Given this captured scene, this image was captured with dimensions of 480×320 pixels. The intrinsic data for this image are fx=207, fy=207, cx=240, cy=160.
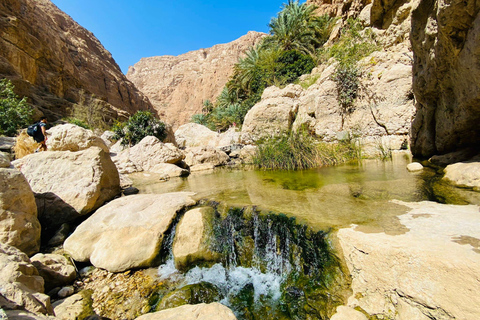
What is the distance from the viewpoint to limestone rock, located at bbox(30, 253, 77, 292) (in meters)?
2.18

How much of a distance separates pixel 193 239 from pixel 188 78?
51350 mm

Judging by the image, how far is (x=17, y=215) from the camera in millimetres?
2512

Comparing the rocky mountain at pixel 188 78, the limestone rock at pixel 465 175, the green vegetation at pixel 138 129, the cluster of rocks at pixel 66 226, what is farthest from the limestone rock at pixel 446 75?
the rocky mountain at pixel 188 78

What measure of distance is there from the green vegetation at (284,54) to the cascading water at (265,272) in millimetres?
11286

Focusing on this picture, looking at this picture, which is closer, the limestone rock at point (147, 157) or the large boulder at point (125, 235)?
Answer: the large boulder at point (125, 235)

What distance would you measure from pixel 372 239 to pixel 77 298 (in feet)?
9.15

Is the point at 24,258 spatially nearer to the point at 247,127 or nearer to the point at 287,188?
the point at 287,188

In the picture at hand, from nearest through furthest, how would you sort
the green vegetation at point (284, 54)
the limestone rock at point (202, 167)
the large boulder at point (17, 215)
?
the large boulder at point (17, 215)
the limestone rock at point (202, 167)
the green vegetation at point (284, 54)

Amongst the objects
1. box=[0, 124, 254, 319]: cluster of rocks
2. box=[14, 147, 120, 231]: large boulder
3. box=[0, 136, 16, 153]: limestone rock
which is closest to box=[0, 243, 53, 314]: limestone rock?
box=[0, 124, 254, 319]: cluster of rocks

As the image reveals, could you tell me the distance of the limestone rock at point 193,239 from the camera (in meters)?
2.46

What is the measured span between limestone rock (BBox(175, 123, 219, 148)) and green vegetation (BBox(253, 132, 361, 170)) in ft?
24.8

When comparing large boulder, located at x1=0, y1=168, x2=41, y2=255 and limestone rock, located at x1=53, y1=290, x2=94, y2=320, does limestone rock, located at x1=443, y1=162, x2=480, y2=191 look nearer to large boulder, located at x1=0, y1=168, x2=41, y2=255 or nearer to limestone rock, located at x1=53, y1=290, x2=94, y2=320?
limestone rock, located at x1=53, y1=290, x2=94, y2=320

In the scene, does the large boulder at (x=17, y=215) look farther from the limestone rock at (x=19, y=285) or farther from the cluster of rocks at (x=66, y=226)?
the limestone rock at (x=19, y=285)

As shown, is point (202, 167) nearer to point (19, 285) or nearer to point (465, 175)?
point (19, 285)
